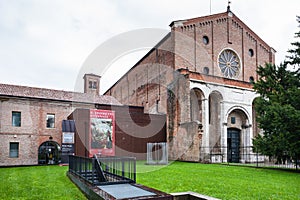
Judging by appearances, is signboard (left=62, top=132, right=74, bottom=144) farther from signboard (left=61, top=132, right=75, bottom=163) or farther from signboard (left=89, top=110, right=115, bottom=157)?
signboard (left=89, top=110, right=115, bottom=157)

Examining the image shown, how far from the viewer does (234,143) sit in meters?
24.1

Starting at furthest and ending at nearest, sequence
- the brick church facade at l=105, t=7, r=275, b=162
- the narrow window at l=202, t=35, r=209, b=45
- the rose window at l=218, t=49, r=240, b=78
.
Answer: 1. the rose window at l=218, t=49, r=240, b=78
2. the narrow window at l=202, t=35, r=209, b=45
3. the brick church facade at l=105, t=7, r=275, b=162

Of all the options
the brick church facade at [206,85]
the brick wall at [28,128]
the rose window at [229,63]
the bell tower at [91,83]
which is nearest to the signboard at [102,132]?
the brick wall at [28,128]

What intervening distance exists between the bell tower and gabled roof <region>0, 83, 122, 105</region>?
18703 mm

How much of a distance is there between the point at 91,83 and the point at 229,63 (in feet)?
90.6

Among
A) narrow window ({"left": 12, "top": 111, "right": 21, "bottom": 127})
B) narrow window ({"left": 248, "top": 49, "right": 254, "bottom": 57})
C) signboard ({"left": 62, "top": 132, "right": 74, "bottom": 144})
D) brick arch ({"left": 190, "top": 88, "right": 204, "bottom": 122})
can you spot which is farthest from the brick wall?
narrow window ({"left": 248, "top": 49, "right": 254, "bottom": 57})

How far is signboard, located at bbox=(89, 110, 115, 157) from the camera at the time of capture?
2086 centimetres

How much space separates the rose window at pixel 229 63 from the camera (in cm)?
2664

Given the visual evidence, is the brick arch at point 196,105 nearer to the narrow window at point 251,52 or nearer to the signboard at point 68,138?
the signboard at point 68,138

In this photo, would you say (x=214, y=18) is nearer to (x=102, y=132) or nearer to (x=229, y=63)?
(x=229, y=63)

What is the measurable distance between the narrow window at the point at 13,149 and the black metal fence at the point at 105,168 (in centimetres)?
1407

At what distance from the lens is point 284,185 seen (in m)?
9.15

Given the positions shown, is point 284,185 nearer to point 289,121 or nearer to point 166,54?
point 289,121

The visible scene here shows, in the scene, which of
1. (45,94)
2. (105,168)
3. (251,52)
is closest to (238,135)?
(251,52)
